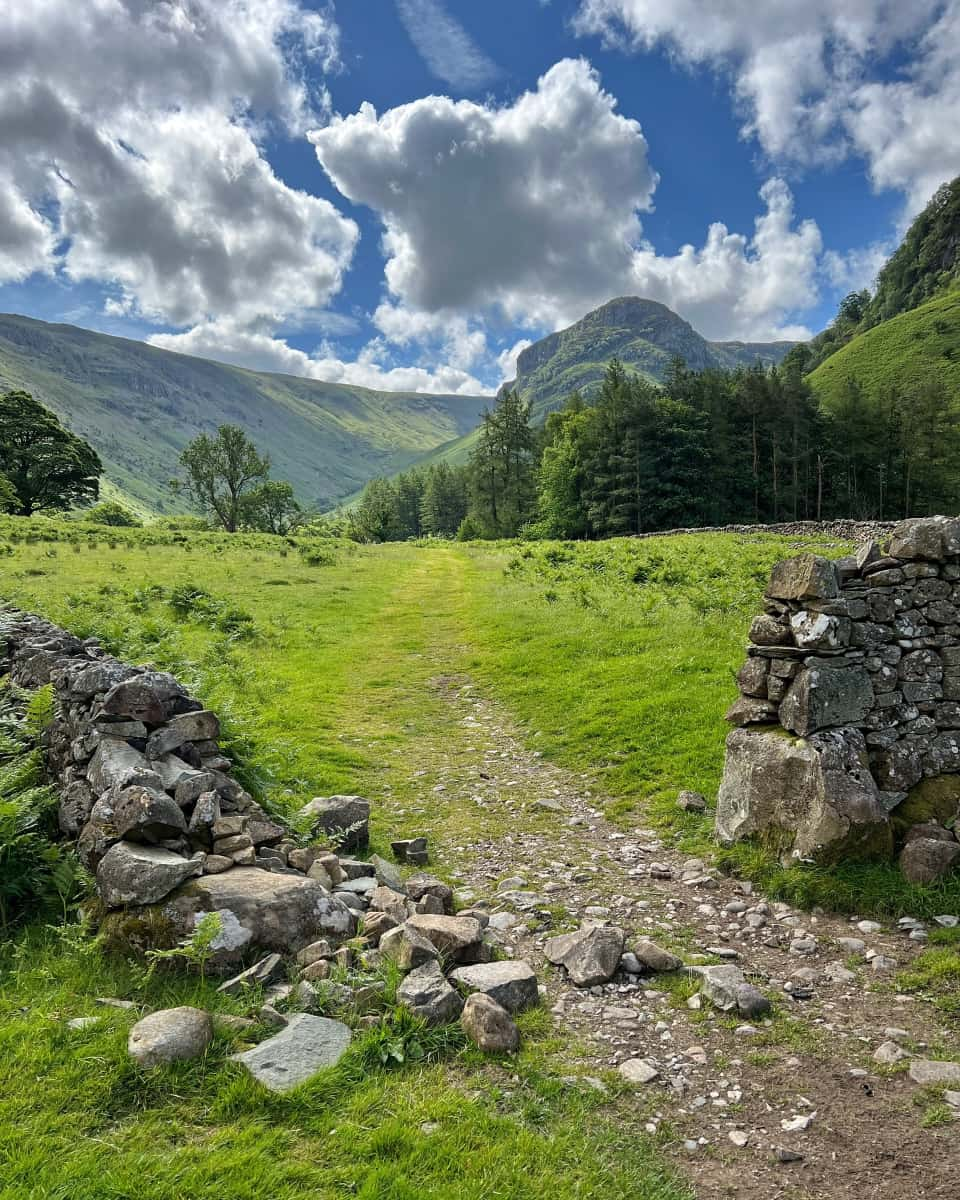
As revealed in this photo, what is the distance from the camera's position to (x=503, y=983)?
5496 mm

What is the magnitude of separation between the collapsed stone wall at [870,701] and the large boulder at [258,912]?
5204 mm

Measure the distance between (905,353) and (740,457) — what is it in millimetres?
114250

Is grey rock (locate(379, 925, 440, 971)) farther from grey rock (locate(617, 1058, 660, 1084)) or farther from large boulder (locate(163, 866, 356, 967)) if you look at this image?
grey rock (locate(617, 1058, 660, 1084))

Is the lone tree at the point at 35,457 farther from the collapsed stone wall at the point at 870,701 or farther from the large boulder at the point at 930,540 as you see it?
the large boulder at the point at 930,540

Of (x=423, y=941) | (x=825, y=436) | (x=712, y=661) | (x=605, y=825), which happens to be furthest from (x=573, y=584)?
(x=825, y=436)

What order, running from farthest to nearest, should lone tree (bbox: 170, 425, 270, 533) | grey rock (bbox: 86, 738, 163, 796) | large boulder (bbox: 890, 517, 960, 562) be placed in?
lone tree (bbox: 170, 425, 270, 533)
large boulder (bbox: 890, 517, 960, 562)
grey rock (bbox: 86, 738, 163, 796)

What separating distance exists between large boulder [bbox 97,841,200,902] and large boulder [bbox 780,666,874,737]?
676 centimetres

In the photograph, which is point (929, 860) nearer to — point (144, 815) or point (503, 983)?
point (503, 983)

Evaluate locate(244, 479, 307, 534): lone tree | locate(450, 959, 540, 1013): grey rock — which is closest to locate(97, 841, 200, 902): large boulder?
locate(450, 959, 540, 1013): grey rock

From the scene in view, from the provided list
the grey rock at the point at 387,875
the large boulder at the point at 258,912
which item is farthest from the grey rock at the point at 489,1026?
the grey rock at the point at 387,875

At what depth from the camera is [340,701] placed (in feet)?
53.4

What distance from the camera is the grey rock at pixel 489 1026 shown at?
4.90 meters

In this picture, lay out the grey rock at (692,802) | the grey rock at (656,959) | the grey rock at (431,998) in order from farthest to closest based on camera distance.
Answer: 1. the grey rock at (692,802)
2. the grey rock at (656,959)
3. the grey rock at (431,998)

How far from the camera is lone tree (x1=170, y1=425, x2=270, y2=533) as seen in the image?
98.1 metres
